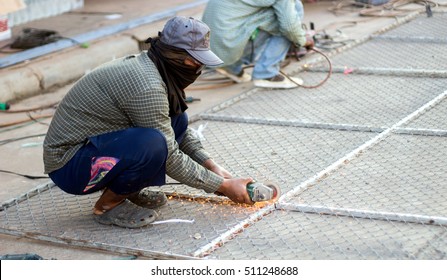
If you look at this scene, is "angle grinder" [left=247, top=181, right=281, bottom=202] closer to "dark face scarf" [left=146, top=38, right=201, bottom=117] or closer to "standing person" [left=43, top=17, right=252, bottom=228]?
"standing person" [left=43, top=17, right=252, bottom=228]

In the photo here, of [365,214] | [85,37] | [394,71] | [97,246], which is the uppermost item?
[365,214]

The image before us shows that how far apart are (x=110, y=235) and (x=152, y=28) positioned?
506 cm

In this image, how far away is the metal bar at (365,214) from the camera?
16.7ft

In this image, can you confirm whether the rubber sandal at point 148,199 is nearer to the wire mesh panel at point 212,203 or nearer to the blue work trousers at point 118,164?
the wire mesh panel at point 212,203

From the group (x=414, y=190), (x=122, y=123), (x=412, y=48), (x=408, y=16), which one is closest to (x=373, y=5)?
(x=408, y=16)

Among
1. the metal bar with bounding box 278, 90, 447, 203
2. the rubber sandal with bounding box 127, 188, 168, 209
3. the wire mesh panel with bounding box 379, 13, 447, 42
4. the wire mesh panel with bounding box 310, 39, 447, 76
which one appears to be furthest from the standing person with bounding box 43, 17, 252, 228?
the wire mesh panel with bounding box 379, 13, 447, 42

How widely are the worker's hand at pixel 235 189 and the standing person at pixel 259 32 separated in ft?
10.0

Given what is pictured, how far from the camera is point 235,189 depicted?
5.23m

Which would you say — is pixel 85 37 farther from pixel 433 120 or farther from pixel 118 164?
pixel 118 164

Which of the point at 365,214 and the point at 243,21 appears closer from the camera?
the point at 365,214

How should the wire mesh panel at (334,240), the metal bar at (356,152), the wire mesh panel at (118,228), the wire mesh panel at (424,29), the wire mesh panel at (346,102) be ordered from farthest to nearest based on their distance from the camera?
1. the wire mesh panel at (424,29)
2. the wire mesh panel at (346,102)
3. the metal bar at (356,152)
4. the wire mesh panel at (118,228)
5. the wire mesh panel at (334,240)

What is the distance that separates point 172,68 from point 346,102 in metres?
2.86

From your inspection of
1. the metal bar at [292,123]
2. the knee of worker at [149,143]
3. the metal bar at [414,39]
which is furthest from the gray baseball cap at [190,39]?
the metal bar at [414,39]

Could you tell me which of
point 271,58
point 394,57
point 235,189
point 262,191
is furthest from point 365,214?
point 394,57
